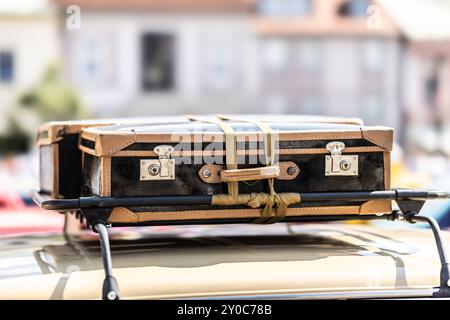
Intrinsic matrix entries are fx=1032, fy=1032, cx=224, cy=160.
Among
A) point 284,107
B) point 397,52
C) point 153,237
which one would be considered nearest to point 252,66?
point 284,107

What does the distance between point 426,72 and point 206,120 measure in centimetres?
4614

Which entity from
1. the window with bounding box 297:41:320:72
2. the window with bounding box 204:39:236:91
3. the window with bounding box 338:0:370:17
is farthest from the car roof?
the window with bounding box 338:0:370:17

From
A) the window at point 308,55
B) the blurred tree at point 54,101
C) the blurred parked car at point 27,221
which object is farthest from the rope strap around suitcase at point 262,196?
the window at point 308,55

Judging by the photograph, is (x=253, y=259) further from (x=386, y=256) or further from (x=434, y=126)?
(x=434, y=126)

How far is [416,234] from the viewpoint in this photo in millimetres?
3328

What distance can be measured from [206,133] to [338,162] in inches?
15.5

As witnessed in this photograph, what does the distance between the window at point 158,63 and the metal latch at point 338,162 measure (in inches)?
1669

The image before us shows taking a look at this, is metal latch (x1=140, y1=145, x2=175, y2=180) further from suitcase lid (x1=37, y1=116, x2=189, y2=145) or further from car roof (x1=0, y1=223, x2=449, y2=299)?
suitcase lid (x1=37, y1=116, x2=189, y2=145)

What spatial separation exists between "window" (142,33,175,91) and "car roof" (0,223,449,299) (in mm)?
42142

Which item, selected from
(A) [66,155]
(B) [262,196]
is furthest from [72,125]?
(B) [262,196]

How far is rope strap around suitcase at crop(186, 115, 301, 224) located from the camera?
2693 millimetres

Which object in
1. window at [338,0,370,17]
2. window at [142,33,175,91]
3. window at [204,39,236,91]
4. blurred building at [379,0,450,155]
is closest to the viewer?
window at [204,39,236,91]

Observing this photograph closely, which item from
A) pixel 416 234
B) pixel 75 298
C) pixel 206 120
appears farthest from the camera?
pixel 416 234

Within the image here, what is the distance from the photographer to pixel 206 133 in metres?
2.70
